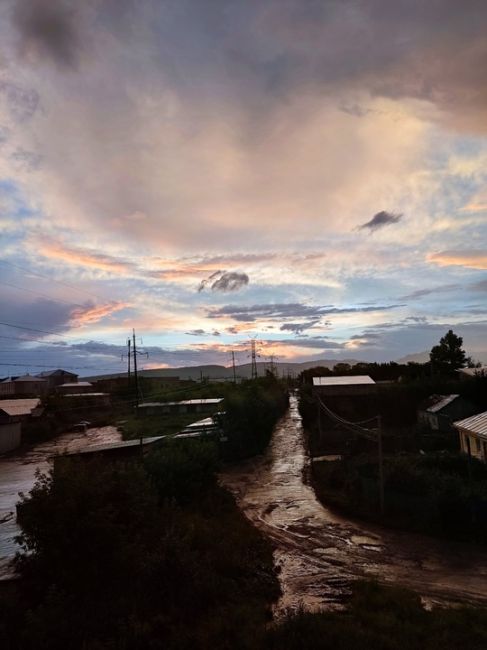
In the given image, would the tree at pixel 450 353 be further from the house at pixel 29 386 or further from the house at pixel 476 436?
the house at pixel 29 386

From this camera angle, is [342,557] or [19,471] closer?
[342,557]

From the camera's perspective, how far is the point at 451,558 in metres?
18.1

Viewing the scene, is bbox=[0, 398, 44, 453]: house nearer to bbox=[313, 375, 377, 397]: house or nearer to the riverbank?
bbox=[313, 375, 377, 397]: house

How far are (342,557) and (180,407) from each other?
5491 centimetres

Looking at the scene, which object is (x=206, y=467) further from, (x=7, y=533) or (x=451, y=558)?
(x=451, y=558)

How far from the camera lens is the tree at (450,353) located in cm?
8051

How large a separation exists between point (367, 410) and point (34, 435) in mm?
39962

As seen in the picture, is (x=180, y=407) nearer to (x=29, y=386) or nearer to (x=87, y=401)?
(x=87, y=401)

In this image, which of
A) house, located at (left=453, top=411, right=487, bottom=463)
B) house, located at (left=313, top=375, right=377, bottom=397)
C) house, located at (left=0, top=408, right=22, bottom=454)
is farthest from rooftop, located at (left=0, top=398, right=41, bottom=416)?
house, located at (left=453, top=411, right=487, bottom=463)

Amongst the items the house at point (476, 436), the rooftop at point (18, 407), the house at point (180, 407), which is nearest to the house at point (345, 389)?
the house at point (180, 407)

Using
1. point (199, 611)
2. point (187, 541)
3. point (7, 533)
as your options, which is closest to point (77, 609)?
point (199, 611)

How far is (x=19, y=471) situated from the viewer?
1558 inches

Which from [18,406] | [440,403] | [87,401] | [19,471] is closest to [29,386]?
[87,401]

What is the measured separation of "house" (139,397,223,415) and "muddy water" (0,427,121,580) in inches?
350
